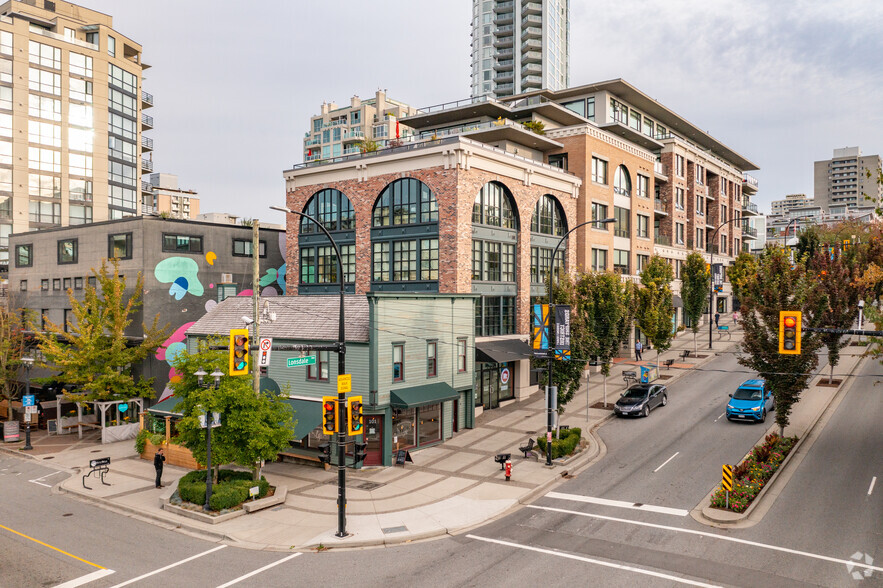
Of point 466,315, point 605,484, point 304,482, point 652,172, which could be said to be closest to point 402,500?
point 304,482

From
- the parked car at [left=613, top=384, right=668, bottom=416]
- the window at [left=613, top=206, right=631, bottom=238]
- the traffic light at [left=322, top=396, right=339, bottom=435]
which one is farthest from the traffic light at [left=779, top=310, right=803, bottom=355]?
the window at [left=613, top=206, right=631, bottom=238]

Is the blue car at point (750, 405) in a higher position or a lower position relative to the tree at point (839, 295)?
lower

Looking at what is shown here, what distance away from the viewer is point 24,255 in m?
50.1

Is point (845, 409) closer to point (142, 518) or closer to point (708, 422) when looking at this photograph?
point (708, 422)

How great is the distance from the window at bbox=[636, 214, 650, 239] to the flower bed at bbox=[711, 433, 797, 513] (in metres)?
31.5

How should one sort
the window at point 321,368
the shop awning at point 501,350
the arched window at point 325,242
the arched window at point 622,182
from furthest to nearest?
the arched window at point 622,182 < the arched window at point 325,242 < the shop awning at point 501,350 < the window at point 321,368

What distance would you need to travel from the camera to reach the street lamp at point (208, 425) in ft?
70.2

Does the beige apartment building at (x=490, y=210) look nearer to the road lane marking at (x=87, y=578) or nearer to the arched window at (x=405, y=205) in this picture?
the arched window at (x=405, y=205)

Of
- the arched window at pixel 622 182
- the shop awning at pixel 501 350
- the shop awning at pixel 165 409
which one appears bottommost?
the shop awning at pixel 165 409

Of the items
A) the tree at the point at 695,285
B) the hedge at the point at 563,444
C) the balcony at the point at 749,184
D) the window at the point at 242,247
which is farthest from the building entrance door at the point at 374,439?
the balcony at the point at 749,184

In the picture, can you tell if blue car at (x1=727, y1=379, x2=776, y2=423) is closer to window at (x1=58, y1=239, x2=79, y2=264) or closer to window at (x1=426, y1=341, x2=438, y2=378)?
window at (x1=426, y1=341, x2=438, y2=378)

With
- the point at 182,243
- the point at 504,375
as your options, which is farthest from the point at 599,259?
the point at 182,243

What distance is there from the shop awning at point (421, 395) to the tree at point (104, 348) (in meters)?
17.9

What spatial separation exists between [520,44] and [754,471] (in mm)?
113479
